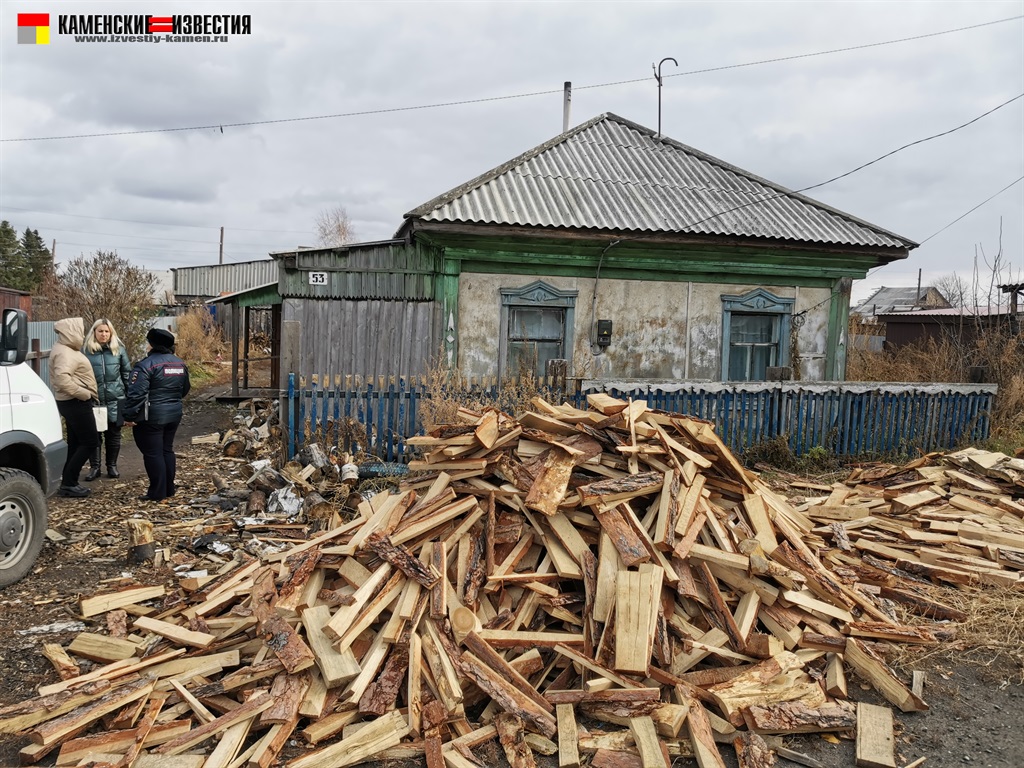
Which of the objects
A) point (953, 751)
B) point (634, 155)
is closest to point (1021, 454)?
point (953, 751)

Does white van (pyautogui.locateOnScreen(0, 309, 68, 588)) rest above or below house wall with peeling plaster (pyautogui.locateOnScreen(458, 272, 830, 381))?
below

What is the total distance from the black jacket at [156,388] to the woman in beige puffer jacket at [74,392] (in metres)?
0.66

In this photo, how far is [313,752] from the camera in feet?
10.5

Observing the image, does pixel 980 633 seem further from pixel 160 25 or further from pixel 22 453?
pixel 160 25

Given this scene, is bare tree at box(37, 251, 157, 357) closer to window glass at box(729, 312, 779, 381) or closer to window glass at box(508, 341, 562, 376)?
window glass at box(508, 341, 562, 376)

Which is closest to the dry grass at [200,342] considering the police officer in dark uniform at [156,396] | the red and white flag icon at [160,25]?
the red and white flag icon at [160,25]

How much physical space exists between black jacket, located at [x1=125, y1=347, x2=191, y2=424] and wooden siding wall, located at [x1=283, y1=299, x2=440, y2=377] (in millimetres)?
3069

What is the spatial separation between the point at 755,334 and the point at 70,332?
1013 centimetres

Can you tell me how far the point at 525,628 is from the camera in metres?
4.01

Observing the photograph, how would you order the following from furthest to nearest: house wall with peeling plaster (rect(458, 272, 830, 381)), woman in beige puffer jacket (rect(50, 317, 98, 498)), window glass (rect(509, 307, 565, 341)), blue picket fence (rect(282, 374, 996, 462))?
window glass (rect(509, 307, 565, 341)) < house wall with peeling plaster (rect(458, 272, 830, 381)) < blue picket fence (rect(282, 374, 996, 462)) < woman in beige puffer jacket (rect(50, 317, 98, 498))

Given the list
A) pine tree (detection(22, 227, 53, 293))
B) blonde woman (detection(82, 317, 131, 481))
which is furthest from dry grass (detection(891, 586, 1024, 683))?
pine tree (detection(22, 227, 53, 293))

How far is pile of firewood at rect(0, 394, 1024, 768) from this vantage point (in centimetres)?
335

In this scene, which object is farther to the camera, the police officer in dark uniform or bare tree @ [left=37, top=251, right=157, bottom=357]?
bare tree @ [left=37, top=251, right=157, bottom=357]

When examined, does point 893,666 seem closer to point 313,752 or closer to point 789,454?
point 313,752
